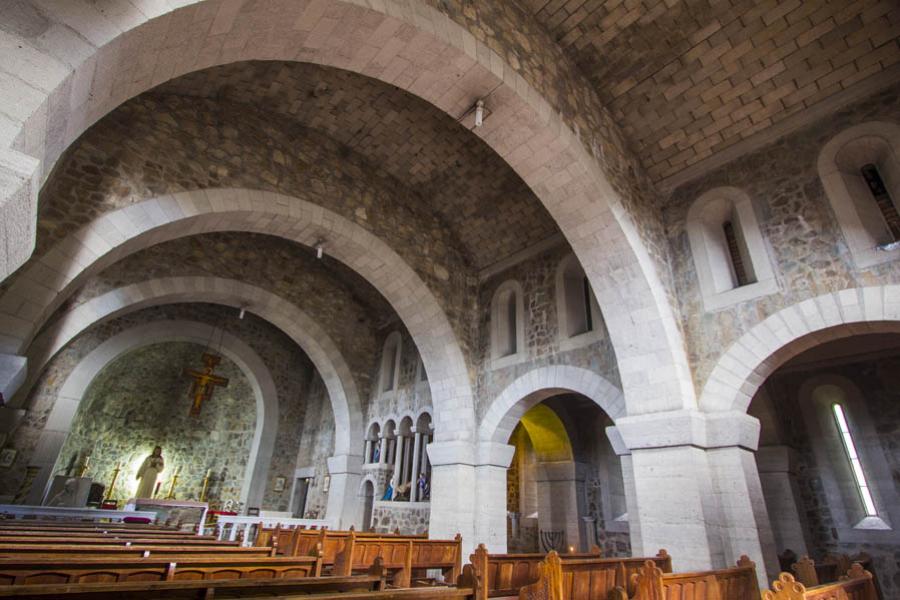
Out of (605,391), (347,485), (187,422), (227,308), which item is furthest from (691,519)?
(187,422)

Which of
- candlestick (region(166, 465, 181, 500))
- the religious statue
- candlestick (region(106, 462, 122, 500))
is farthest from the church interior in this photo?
candlestick (region(166, 465, 181, 500))

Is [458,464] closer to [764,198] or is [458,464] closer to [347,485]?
[347,485]

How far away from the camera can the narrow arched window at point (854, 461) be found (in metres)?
6.90

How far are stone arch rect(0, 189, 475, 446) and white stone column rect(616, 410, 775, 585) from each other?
3.13m

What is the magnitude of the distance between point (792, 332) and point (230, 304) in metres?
9.04

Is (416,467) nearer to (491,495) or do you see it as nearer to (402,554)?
(491,495)

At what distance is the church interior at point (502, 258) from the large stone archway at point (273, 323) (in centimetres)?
6

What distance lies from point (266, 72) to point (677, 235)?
5.72 meters

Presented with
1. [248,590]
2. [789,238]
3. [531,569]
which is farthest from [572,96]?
[248,590]

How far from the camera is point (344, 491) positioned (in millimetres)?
9586

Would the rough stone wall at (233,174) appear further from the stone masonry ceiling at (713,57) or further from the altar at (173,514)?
the altar at (173,514)


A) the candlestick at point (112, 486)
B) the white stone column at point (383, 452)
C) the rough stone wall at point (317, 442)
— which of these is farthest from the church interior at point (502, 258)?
the candlestick at point (112, 486)

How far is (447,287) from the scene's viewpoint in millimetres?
8109

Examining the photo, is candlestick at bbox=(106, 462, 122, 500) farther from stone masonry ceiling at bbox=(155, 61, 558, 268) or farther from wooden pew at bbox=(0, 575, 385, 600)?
wooden pew at bbox=(0, 575, 385, 600)
